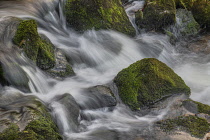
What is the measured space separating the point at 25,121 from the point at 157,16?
24.5 feet

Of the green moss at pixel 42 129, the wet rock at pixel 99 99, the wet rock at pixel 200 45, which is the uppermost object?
the green moss at pixel 42 129

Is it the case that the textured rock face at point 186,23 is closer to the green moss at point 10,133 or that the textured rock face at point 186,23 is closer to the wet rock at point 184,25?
the wet rock at point 184,25

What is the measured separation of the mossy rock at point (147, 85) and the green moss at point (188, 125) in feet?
3.13

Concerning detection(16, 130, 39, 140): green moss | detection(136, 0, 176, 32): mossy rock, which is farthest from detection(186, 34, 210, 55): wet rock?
detection(16, 130, 39, 140): green moss

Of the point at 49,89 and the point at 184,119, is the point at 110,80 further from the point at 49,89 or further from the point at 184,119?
the point at 184,119

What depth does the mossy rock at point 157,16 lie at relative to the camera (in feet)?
34.0

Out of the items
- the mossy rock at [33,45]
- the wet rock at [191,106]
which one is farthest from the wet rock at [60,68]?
the wet rock at [191,106]

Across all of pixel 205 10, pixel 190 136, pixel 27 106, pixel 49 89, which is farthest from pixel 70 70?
pixel 205 10

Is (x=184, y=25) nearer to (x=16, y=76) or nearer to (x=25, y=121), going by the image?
(x=16, y=76)

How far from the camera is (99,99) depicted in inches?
243

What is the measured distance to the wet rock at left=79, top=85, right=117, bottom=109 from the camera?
614 cm

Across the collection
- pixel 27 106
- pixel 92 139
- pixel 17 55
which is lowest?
pixel 92 139

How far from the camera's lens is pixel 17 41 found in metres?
6.53

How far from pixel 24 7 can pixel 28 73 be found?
3539mm
